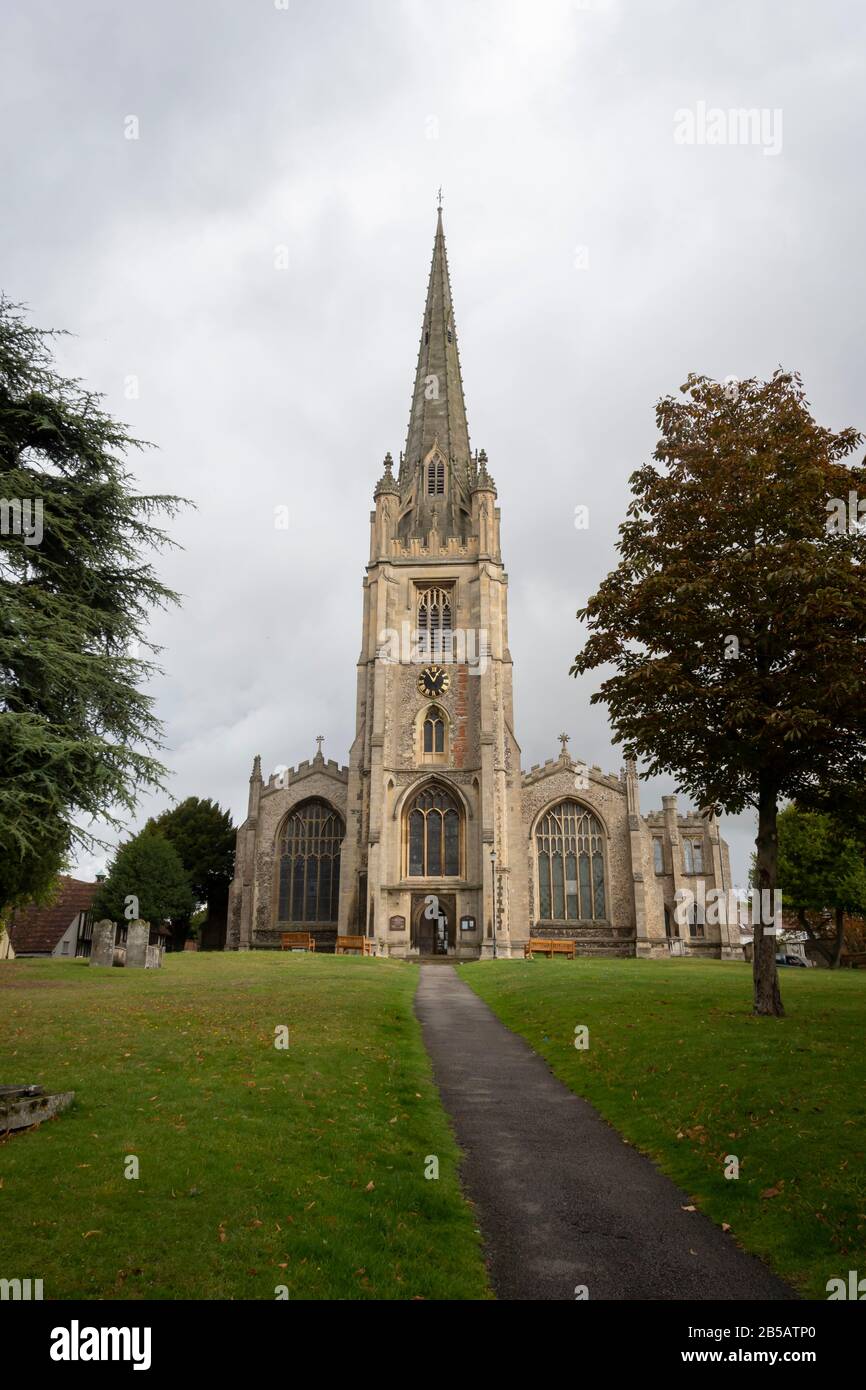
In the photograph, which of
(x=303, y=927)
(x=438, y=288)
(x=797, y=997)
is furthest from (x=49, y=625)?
(x=438, y=288)

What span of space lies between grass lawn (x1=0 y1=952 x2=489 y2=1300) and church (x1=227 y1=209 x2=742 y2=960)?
29.5 m

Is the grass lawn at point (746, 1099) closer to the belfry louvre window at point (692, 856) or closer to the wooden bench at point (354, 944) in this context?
the wooden bench at point (354, 944)

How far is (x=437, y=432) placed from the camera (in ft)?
185

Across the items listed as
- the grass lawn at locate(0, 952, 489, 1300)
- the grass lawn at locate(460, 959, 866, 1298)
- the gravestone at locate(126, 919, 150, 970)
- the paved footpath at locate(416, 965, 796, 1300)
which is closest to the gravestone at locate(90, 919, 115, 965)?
the gravestone at locate(126, 919, 150, 970)

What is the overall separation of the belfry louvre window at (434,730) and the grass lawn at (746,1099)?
28.5 metres

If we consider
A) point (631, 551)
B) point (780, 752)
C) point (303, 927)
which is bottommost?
point (303, 927)

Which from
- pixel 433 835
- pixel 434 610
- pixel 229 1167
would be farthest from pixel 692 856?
pixel 229 1167

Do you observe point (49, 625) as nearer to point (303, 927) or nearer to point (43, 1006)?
point (43, 1006)

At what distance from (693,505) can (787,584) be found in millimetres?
2835

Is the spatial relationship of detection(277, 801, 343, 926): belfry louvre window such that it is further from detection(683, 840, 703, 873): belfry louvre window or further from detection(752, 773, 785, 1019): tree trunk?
detection(752, 773, 785, 1019): tree trunk

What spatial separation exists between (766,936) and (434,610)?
1457 inches

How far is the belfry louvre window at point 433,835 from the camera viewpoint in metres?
43.9

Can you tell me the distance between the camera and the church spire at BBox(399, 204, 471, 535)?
176ft

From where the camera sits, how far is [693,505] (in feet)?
52.4
